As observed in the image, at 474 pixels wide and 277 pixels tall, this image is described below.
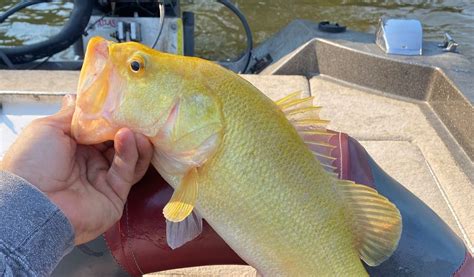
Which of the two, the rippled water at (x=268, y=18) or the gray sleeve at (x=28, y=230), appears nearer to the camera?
the gray sleeve at (x=28, y=230)

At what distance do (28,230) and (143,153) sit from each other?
34 centimetres

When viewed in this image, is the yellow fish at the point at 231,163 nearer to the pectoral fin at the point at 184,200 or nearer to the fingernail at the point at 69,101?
the pectoral fin at the point at 184,200

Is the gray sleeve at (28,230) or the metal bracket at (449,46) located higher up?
the gray sleeve at (28,230)

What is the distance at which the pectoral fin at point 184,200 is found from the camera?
51.8 inches

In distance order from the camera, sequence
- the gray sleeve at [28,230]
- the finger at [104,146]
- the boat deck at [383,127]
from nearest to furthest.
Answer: the gray sleeve at [28,230]
the finger at [104,146]
the boat deck at [383,127]

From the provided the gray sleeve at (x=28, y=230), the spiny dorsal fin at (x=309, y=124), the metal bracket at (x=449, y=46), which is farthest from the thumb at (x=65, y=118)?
the metal bracket at (x=449, y=46)

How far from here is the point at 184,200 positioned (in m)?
1.32

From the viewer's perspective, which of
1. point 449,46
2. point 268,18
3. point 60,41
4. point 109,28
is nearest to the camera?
point 449,46

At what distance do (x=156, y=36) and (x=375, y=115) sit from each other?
6.38ft

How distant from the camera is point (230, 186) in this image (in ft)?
4.36

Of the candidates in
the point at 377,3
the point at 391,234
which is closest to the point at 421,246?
the point at 391,234

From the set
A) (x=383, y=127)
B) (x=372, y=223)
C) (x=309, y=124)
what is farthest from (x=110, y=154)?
(x=383, y=127)

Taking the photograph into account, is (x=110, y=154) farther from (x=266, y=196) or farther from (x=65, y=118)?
(x=266, y=196)

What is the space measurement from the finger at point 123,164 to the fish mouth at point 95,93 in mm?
34
